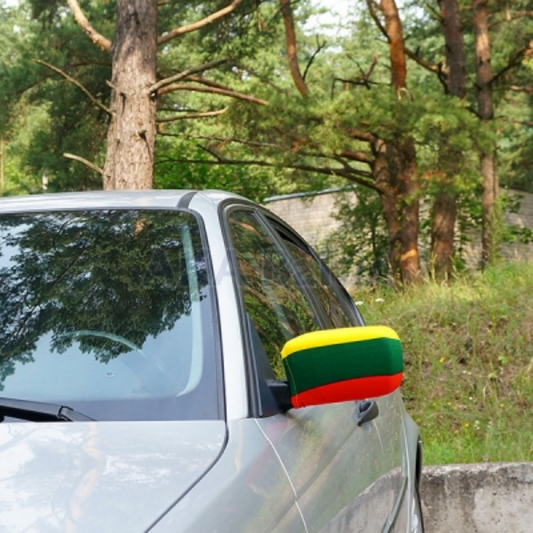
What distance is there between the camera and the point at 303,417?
2283mm

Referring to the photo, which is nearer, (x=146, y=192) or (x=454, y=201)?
(x=146, y=192)

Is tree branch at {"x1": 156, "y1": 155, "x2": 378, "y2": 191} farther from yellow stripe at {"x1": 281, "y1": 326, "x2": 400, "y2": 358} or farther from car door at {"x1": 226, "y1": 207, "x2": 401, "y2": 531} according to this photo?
yellow stripe at {"x1": 281, "y1": 326, "x2": 400, "y2": 358}

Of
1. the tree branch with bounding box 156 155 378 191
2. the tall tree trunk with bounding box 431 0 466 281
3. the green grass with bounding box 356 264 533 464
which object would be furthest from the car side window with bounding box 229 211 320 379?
the tall tree trunk with bounding box 431 0 466 281

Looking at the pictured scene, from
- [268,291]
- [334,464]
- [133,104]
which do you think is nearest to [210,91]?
[133,104]

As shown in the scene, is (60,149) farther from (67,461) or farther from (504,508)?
(67,461)

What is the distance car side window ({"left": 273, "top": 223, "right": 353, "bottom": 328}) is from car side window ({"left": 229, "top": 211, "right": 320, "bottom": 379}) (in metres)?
0.23

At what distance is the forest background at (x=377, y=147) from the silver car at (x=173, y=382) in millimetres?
3219

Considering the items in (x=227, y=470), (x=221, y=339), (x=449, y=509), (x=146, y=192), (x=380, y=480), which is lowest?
(x=449, y=509)

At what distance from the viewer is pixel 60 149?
20547 millimetres

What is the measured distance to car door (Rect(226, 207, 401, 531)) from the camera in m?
2.11

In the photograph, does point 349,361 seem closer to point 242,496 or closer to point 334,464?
point 242,496

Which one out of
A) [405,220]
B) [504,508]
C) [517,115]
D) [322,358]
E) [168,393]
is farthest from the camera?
[517,115]

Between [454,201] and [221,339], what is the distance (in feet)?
51.7

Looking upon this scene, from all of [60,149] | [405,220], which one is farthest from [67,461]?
[60,149]
